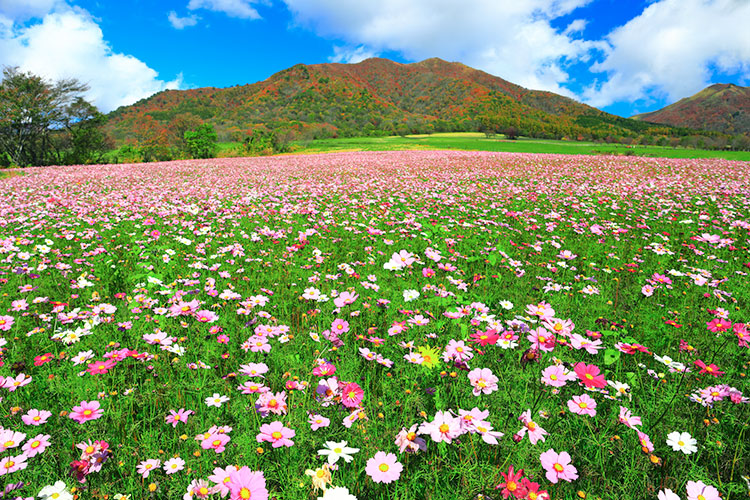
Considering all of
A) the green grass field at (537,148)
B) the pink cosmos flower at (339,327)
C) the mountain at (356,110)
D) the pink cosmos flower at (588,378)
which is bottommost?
the pink cosmos flower at (339,327)

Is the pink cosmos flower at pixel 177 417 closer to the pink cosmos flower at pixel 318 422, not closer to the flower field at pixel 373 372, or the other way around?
Result: the flower field at pixel 373 372

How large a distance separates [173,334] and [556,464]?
276 cm

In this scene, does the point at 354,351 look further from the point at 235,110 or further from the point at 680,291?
the point at 235,110

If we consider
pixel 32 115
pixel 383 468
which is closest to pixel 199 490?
pixel 383 468

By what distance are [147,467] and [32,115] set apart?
148 feet

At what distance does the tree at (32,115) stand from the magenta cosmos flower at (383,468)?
147 ft

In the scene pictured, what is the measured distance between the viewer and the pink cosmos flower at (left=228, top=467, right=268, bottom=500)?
1233 millimetres

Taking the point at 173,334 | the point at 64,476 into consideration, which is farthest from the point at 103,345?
the point at 64,476

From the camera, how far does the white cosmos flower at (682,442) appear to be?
155 centimetres

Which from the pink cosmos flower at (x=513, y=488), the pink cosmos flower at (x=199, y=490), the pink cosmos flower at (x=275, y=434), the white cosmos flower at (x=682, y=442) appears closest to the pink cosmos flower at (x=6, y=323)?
the pink cosmos flower at (x=199, y=490)

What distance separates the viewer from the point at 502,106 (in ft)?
422

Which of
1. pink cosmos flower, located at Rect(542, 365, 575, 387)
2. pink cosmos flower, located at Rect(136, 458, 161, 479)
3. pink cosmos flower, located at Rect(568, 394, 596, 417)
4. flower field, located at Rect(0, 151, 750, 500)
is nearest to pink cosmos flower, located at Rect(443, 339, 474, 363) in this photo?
flower field, located at Rect(0, 151, 750, 500)

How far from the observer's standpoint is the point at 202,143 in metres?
41.6

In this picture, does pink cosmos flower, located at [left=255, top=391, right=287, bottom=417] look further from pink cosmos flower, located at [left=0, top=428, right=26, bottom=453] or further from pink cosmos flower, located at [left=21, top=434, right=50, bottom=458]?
pink cosmos flower, located at [left=0, top=428, right=26, bottom=453]
